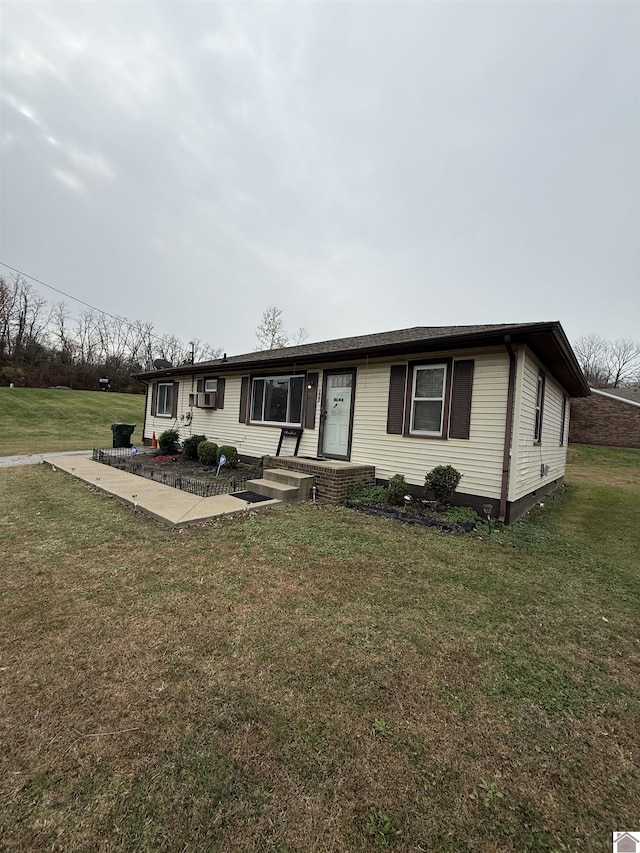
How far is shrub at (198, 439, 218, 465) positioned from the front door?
3.12 m

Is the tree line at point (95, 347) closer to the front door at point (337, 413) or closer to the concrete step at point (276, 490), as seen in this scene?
the front door at point (337, 413)

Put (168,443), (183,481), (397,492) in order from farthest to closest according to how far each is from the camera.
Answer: (168,443) < (183,481) < (397,492)

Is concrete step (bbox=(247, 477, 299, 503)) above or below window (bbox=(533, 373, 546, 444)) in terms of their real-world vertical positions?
below

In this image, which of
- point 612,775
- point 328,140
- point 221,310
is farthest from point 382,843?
point 221,310

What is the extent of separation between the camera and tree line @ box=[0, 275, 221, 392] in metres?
29.2

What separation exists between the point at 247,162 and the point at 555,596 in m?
15.0

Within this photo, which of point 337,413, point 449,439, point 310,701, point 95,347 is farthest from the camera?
point 95,347

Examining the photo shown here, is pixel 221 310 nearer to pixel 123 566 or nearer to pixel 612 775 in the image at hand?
pixel 123 566

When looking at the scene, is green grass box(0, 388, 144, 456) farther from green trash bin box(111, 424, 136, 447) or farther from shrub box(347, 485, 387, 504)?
shrub box(347, 485, 387, 504)

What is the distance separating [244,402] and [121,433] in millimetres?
5513

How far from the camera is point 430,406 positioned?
20.4 ft

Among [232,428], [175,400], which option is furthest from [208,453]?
[175,400]

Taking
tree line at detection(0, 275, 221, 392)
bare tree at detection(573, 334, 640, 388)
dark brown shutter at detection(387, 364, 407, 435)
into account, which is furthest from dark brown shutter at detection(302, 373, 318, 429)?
bare tree at detection(573, 334, 640, 388)

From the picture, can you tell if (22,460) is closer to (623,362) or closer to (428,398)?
(428,398)
